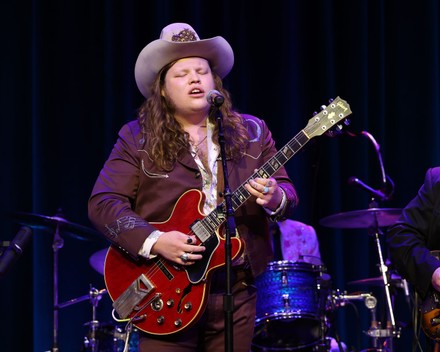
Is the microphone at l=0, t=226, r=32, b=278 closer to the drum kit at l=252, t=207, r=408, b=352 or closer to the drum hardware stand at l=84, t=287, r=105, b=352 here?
the drum hardware stand at l=84, t=287, r=105, b=352

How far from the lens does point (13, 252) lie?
4039mm

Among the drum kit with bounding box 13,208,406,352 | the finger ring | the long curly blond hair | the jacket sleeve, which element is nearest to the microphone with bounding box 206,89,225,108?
the long curly blond hair

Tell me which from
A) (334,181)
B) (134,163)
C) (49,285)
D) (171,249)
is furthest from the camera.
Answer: (334,181)

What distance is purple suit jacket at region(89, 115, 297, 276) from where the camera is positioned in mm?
3512

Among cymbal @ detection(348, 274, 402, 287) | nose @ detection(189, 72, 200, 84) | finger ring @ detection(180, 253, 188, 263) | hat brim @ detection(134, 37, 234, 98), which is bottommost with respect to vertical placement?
finger ring @ detection(180, 253, 188, 263)

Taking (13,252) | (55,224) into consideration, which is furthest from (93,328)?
(13,252)

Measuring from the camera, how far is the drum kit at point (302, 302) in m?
5.79

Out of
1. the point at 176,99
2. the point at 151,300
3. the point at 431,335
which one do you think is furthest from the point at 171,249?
the point at 431,335

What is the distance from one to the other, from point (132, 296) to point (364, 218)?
113 inches

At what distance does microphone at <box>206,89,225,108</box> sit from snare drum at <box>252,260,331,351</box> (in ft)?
8.46

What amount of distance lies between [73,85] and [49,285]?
5.71ft

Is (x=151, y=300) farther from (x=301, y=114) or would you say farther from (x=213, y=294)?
(x=301, y=114)

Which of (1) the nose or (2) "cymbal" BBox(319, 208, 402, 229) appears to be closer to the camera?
(1) the nose

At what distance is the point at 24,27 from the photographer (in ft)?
22.0
